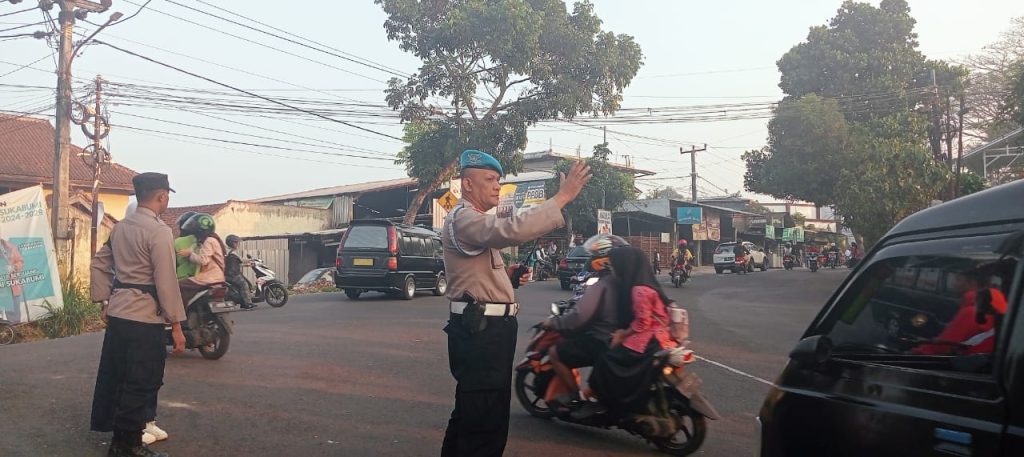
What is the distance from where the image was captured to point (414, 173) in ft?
88.5

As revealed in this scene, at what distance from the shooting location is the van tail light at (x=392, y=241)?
54.8 ft

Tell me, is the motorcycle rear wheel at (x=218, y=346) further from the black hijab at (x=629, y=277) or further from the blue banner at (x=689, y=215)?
the blue banner at (x=689, y=215)

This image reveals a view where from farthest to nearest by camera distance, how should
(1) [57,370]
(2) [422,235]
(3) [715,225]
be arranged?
1. (3) [715,225]
2. (2) [422,235]
3. (1) [57,370]

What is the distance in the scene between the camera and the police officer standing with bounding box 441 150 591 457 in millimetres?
3416

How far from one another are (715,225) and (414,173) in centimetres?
2949

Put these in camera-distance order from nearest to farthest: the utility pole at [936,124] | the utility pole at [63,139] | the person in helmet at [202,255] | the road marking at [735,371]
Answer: the road marking at [735,371], the person in helmet at [202,255], the utility pole at [63,139], the utility pole at [936,124]

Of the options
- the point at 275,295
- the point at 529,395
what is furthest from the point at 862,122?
the point at 529,395

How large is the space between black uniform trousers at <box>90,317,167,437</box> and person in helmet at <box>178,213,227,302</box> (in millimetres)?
3295

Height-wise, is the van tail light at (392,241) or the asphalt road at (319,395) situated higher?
the van tail light at (392,241)

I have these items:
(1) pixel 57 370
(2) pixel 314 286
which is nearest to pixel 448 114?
(2) pixel 314 286

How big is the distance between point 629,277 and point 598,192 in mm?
31693

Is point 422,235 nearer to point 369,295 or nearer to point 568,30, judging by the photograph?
point 369,295

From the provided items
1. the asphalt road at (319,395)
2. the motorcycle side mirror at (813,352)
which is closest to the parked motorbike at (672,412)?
the asphalt road at (319,395)

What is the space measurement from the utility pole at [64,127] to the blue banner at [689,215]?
33.9m
